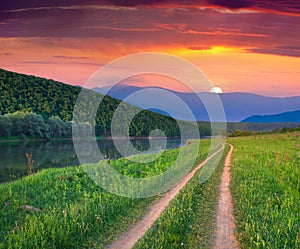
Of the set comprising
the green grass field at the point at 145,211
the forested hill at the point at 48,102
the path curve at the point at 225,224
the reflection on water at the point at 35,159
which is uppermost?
the forested hill at the point at 48,102

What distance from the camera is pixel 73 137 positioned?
10200cm

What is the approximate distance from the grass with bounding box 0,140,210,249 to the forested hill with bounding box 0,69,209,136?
105m

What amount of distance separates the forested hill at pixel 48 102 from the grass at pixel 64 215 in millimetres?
104931

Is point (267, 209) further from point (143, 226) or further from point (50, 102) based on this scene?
point (50, 102)

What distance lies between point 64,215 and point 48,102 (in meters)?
137

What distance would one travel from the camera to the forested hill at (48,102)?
422 feet

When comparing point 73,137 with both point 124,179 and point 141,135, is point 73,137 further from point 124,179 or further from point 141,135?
point 124,179

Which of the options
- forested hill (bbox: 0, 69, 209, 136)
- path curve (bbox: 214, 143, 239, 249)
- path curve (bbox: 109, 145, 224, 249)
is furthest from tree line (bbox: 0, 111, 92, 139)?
path curve (bbox: 214, 143, 239, 249)

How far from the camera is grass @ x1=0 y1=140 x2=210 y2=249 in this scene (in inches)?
347

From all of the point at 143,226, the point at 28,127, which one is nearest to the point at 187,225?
the point at 143,226

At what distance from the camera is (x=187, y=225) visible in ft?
32.0

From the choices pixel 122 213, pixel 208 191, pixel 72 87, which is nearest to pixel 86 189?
pixel 122 213

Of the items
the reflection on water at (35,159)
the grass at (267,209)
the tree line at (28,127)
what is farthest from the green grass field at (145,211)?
the tree line at (28,127)

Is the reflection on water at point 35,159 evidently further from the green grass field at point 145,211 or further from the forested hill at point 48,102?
the forested hill at point 48,102
